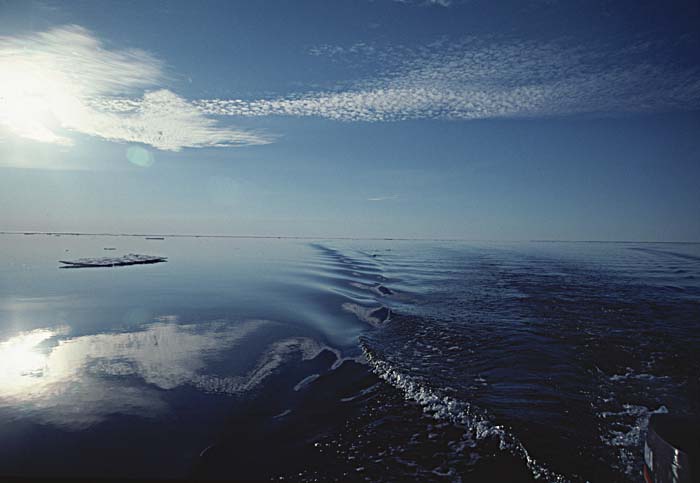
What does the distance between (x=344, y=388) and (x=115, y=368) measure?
469 cm

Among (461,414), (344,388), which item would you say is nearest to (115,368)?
(344,388)

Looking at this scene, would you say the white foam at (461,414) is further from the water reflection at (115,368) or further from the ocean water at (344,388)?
the water reflection at (115,368)

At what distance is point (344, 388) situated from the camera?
618cm

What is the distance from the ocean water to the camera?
165 inches

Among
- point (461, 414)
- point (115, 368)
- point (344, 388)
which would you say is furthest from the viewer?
point (115, 368)

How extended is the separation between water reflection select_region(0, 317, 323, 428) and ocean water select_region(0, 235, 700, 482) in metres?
0.04

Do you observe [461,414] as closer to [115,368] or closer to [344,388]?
[344,388]

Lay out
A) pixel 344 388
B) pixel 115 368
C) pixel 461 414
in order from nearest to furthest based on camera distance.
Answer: pixel 461 414 < pixel 344 388 < pixel 115 368

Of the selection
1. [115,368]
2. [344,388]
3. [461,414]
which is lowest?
[115,368]

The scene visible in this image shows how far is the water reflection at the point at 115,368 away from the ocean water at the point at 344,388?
43 mm

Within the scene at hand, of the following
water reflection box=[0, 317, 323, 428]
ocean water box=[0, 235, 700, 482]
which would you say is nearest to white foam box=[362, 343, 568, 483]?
ocean water box=[0, 235, 700, 482]

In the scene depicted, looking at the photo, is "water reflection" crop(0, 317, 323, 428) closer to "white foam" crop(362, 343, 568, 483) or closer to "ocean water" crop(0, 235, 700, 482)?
"ocean water" crop(0, 235, 700, 482)

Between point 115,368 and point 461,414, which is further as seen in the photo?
point 115,368

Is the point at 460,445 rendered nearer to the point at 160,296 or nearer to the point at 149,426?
the point at 149,426
